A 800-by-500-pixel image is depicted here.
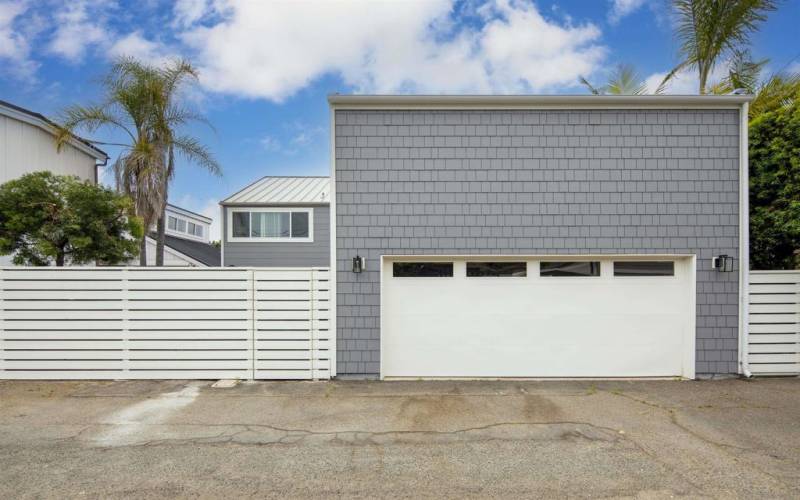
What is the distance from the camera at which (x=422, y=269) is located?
588 centimetres

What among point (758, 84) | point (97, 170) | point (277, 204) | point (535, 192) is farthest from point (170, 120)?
point (758, 84)

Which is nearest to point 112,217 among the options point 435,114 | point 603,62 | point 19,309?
point 19,309

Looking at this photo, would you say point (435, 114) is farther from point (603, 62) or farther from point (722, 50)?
point (722, 50)

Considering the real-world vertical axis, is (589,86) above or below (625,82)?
above

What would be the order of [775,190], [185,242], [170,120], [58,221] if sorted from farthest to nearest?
[185,242] → [170,120] → [58,221] → [775,190]

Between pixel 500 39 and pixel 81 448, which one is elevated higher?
pixel 500 39

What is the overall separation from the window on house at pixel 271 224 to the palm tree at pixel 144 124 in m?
4.40

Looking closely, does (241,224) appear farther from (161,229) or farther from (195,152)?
(195,152)

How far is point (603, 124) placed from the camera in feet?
18.7

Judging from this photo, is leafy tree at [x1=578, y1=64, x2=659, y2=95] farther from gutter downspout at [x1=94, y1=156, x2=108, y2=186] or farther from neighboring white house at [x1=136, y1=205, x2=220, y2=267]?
neighboring white house at [x1=136, y1=205, x2=220, y2=267]

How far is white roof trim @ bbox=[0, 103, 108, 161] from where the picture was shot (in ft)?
25.9

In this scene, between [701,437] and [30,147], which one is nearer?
[701,437]

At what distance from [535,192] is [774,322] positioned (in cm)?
413

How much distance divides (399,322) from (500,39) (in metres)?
7.61
